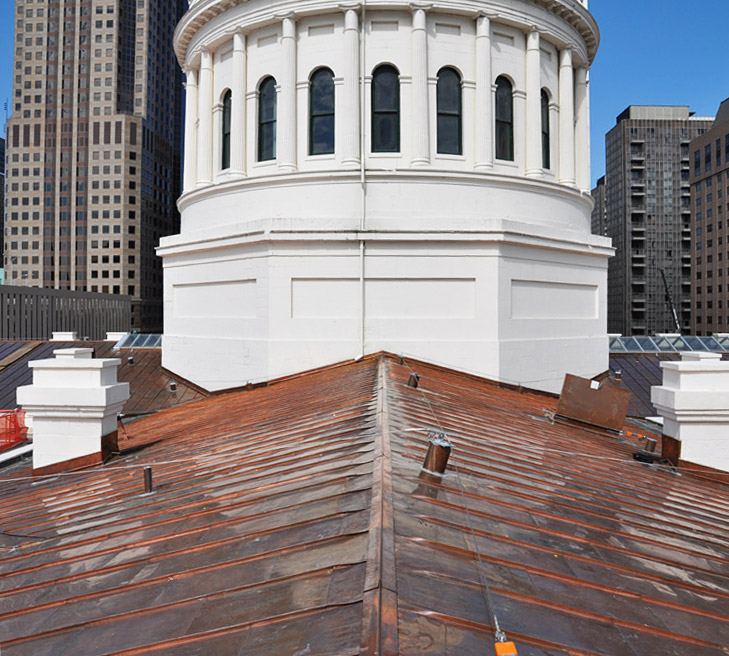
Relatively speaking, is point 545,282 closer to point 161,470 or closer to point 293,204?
point 293,204

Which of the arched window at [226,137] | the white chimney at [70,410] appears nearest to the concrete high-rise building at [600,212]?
the arched window at [226,137]

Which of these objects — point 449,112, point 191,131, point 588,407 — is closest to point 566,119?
point 449,112

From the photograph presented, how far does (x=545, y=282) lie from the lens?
17344 mm

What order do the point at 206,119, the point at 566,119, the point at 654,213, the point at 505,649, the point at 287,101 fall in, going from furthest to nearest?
the point at 654,213 → the point at 206,119 → the point at 566,119 → the point at 287,101 → the point at 505,649

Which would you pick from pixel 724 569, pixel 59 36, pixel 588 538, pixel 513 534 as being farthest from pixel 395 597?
pixel 59 36

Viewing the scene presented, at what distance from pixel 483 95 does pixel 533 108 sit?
1.89 m

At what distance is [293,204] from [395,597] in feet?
48.7

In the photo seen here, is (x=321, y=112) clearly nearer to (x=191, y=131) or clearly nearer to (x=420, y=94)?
(x=420, y=94)

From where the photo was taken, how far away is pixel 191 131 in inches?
847

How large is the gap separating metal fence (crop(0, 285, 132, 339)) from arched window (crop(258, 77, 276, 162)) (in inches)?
1052

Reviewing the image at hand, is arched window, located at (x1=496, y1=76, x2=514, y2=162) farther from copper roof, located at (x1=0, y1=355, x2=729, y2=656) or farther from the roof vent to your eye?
the roof vent

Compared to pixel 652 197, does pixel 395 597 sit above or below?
below

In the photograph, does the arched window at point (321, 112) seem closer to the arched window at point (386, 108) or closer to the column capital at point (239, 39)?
the arched window at point (386, 108)

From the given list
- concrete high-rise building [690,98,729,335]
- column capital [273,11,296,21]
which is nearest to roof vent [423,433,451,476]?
column capital [273,11,296,21]
